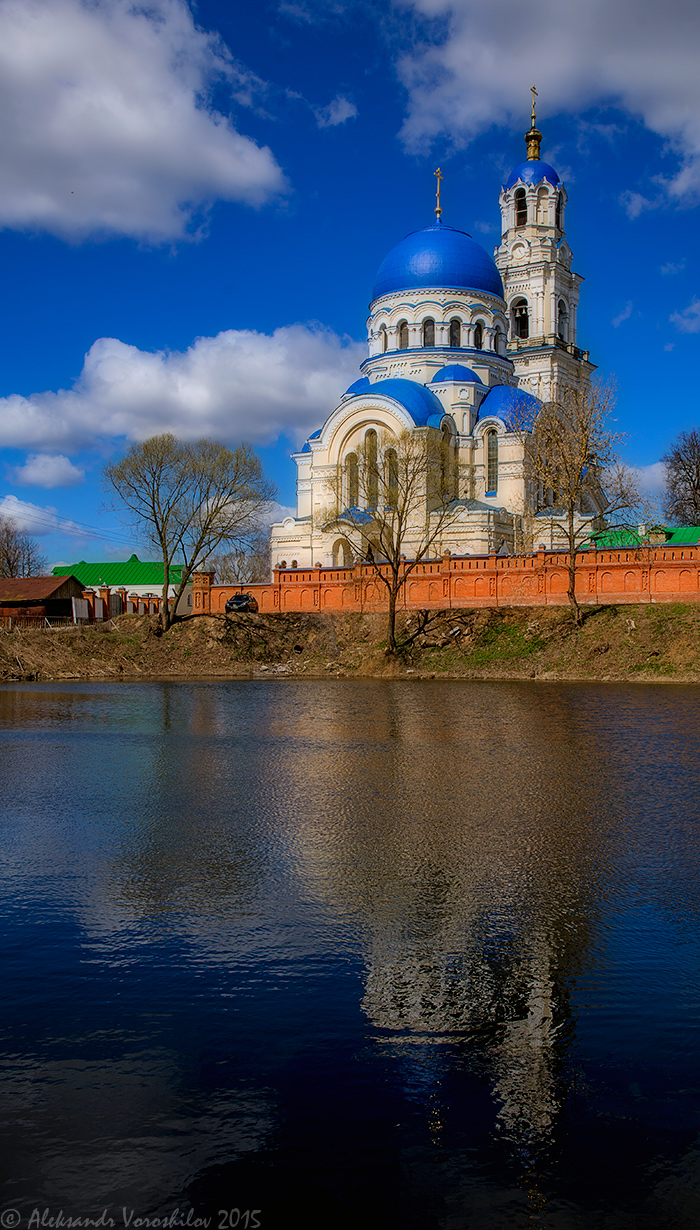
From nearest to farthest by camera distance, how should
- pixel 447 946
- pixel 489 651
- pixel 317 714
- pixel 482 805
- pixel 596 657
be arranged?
1. pixel 447 946
2. pixel 482 805
3. pixel 317 714
4. pixel 596 657
5. pixel 489 651

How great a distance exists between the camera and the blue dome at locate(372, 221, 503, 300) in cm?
4938

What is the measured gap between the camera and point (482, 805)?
29.4 ft

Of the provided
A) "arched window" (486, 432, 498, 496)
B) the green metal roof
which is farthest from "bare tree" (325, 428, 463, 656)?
the green metal roof

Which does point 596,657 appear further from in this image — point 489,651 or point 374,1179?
point 374,1179

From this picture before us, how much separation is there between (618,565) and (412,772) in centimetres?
2173

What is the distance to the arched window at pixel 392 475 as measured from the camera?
32406mm

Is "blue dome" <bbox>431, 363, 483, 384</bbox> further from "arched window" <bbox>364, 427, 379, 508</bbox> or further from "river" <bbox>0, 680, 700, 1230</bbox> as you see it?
"river" <bbox>0, 680, 700, 1230</bbox>

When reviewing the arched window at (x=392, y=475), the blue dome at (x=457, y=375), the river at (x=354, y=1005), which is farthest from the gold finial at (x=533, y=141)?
the river at (x=354, y=1005)

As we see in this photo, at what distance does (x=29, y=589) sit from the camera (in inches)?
1646

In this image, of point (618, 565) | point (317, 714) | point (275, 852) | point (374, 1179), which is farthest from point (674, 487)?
point (374, 1179)

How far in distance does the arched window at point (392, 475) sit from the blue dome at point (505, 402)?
40.8 ft

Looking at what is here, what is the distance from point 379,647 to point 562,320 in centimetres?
3254

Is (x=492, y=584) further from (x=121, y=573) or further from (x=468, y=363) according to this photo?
(x=121, y=573)

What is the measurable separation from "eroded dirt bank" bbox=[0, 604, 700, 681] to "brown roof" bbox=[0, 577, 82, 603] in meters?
5.59
